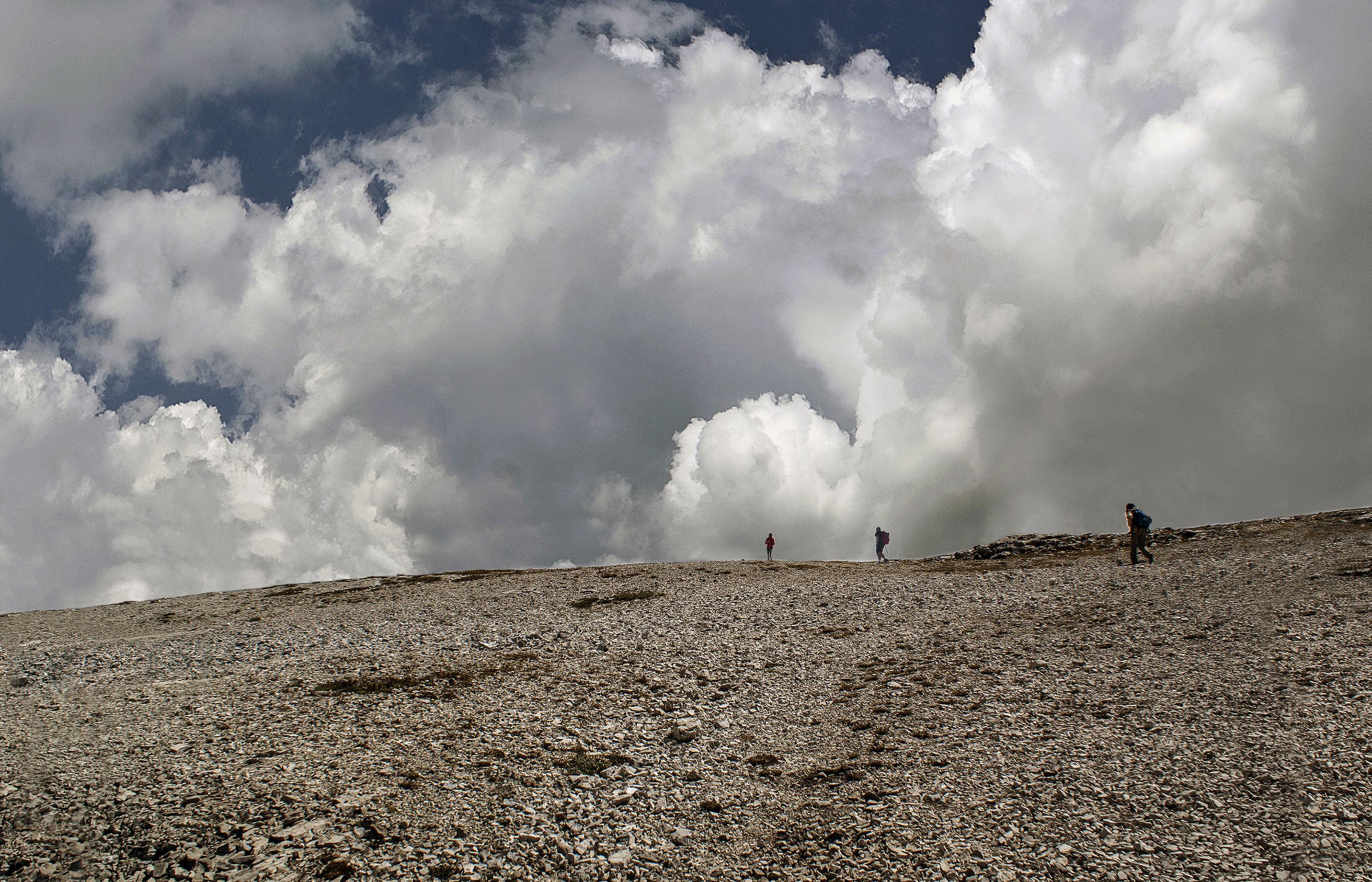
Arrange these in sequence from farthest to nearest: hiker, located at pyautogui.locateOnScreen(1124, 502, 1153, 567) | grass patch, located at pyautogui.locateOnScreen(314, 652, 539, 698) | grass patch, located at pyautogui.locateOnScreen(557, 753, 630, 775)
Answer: hiker, located at pyautogui.locateOnScreen(1124, 502, 1153, 567)
grass patch, located at pyautogui.locateOnScreen(314, 652, 539, 698)
grass patch, located at pyautogui.locateOnScreen(557, 753, 630, 775)

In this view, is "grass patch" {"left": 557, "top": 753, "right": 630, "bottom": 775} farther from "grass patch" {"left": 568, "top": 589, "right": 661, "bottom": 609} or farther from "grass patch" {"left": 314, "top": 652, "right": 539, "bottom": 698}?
"grass patch" {"left": 568, "top": 589, "right": 661, "bottom": 609}

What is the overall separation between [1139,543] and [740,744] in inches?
1239

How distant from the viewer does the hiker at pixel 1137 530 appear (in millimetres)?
38281

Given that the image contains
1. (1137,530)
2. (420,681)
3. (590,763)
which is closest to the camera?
(590,763)

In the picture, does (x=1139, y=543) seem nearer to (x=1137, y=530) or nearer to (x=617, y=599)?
(x=1137, y=530)

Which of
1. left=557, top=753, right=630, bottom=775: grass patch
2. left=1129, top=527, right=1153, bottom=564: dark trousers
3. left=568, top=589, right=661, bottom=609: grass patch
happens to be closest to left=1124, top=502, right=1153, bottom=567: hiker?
left=1129, top=527, right=1153, bottom=564: dark trousers

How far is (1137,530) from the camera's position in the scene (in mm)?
38875

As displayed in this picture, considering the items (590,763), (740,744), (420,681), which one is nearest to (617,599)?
(420,681)

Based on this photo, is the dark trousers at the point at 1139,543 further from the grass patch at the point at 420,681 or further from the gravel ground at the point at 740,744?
the grass patch at the point at 420,681

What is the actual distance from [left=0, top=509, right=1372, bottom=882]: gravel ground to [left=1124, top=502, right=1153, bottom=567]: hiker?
15.1ft

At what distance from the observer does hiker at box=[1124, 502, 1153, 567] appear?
38.3 meters

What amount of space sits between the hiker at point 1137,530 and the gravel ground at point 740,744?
462 centimetres

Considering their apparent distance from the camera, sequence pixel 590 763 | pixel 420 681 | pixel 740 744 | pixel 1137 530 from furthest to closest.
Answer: pixel 1137 530
pixel 420 681
pixel 740 744
pixel 590 763

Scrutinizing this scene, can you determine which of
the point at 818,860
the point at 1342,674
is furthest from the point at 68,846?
the point at 1342,674
